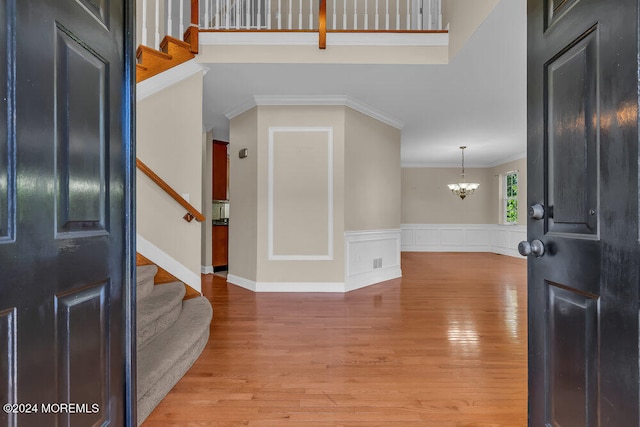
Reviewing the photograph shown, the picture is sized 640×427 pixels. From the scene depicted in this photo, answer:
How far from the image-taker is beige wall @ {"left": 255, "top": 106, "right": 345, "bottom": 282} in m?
4.29

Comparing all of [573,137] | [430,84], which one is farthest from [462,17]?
[573,137]

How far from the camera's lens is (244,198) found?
4.57 m

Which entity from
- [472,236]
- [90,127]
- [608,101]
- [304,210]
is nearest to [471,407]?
[608,101]

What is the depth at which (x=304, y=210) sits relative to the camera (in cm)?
432

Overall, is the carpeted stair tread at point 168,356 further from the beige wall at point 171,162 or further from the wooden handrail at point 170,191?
the wooden handrail at point 170,191

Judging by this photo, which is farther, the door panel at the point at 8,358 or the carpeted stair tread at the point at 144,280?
the carpeted stair tread at the point at 144,280

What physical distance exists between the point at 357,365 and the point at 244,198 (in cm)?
299

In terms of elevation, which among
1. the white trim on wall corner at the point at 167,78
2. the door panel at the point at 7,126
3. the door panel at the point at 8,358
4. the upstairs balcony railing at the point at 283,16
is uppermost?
the upstairs balcony railing at the point at 283,16

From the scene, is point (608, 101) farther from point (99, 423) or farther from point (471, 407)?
point (99, 423)

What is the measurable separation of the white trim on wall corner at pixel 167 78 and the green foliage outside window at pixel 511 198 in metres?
8.20

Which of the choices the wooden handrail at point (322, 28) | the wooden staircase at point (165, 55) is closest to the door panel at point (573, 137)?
the wooden handrail at point (322, 28)

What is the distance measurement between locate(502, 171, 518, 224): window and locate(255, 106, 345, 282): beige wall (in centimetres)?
635

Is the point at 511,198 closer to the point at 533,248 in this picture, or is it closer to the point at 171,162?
the point at 171,162

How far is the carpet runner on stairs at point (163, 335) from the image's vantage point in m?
1.70
